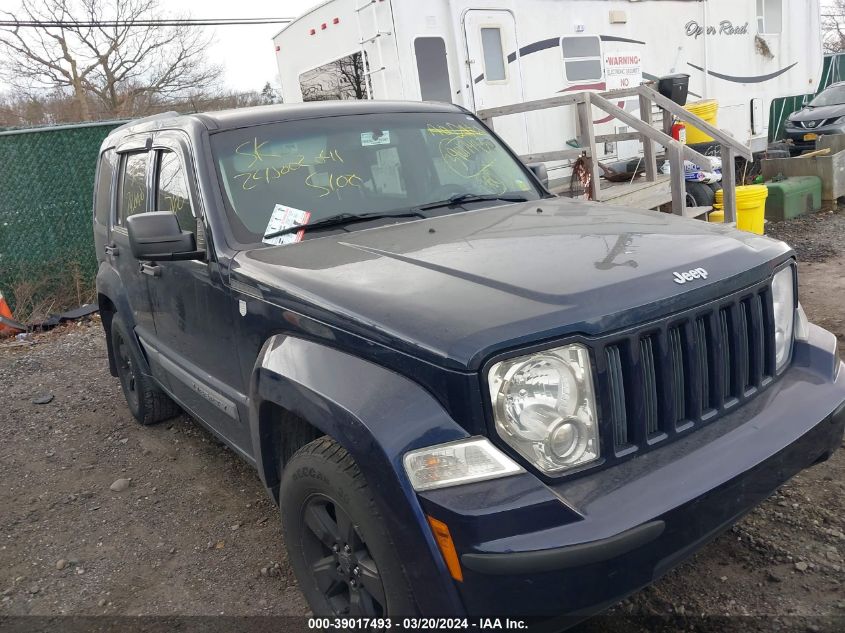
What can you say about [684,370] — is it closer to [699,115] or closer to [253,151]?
[253,151]

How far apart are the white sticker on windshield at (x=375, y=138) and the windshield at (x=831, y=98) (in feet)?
45.5

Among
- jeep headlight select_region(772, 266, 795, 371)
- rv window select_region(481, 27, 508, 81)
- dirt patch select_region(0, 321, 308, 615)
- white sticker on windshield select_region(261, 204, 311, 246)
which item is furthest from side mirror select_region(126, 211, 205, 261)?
rv window select_region(481, 27, 508, 81)

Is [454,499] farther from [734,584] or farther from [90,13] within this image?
[90,13]

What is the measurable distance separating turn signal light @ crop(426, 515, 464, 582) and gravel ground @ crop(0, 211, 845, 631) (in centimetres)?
94

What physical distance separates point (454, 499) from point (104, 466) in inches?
129

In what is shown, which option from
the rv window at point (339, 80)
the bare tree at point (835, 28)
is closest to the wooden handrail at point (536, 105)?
the rv window at point (339, 80)

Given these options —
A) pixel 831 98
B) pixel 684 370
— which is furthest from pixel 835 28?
pixel 684 370

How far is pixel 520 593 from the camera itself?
180 centimetres

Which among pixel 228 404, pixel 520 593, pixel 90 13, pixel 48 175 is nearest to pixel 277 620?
pixel 228 404

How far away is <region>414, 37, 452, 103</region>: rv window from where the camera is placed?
7977mm

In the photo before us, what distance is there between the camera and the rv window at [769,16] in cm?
1271

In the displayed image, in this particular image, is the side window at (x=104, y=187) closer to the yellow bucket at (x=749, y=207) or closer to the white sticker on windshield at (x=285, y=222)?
the white sticker on windshield at (x=285, y=222)

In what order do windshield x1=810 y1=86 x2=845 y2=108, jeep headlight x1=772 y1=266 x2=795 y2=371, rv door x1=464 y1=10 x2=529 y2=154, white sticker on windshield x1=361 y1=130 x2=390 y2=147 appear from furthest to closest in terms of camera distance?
1. windshield x1=810 y1=86 x2=845 y2=108
2. rv door x1=464 y1=10 x2=529 y2=154
3. white sticker on windshield x1=361 y1=130 x2=390 y2=147
4. jeep headlight x1=772 y1=266 x2=795 y2=371

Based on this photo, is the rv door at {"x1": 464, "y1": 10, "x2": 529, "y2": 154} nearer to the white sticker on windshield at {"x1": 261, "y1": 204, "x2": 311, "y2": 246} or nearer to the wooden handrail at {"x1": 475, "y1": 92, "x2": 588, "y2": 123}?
the wooden handrail at {"x1": 475, "y1": 92, "x2": 588, "y2": 123}
